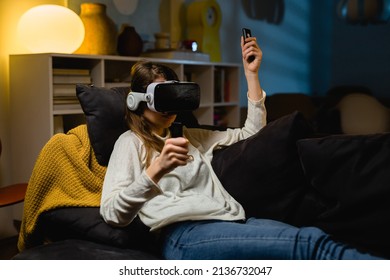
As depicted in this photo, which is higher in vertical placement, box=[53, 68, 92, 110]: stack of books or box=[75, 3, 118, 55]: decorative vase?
box=[75, 3, 118, 55]: decorative vase

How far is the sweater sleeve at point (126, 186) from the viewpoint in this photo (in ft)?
3.65

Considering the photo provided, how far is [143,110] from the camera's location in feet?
4.32

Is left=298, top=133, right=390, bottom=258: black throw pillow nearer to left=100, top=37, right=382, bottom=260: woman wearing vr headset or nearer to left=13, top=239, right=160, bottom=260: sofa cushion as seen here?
left=100, top=37, right=382, bottom=260: woman wearing vr headset

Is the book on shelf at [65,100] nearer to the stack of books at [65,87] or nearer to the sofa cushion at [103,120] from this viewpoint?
the stack of books at [65,87]

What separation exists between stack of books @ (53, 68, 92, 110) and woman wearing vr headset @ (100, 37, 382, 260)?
1017 millimetres

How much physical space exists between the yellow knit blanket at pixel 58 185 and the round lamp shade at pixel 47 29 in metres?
0.89

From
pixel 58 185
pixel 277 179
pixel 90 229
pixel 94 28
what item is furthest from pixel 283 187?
pixel 94 28

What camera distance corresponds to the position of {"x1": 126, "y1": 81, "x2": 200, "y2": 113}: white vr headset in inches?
46.3

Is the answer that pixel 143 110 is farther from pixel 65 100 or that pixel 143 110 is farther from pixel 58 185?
pixel 65 100

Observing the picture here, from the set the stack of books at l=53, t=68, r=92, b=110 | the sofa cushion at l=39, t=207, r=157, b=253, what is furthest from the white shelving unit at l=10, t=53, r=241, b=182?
the sofa cushion at l=39, t=207, r=157, b=253

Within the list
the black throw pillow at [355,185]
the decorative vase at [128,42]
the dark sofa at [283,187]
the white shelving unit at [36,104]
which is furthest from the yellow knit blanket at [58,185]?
the decorative vase at [128,42]

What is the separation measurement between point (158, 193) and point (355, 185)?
453 mm
